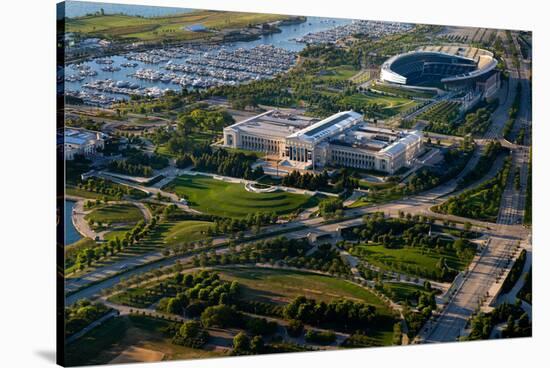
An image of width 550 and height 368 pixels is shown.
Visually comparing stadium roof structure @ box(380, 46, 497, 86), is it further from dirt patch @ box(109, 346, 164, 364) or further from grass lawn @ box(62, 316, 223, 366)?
dirt patch @ box(109, 346, 164, 364)

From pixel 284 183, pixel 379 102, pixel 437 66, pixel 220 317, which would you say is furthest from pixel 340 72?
pixel 220 317

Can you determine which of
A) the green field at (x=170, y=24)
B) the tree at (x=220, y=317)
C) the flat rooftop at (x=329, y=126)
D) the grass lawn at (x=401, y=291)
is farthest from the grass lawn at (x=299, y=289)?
the green field at (x=170, y=24)

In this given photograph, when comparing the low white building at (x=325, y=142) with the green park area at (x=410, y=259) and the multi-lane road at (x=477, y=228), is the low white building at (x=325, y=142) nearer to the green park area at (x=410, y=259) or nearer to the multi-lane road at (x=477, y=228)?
the multi-lane road at (x=477, y=228)

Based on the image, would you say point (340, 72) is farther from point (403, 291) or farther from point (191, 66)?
point (403, 291)

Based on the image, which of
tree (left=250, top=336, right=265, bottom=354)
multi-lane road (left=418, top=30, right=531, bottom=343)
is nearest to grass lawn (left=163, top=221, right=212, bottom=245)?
tree (left=250, top=336, right=265, bottom=354)

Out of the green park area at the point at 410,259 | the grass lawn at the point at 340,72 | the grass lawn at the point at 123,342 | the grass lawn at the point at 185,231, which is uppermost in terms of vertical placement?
the grass lawn at the point at 340,72

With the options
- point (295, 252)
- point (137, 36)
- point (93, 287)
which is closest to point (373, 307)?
point (295, 252)

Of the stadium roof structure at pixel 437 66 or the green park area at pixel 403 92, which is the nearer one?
the stadium roof structure at pixel 437 66
